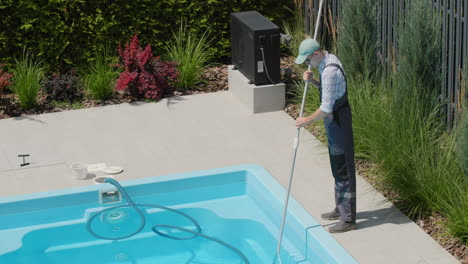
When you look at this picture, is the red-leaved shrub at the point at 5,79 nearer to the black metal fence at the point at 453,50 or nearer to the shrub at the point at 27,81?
the shrub at the point at 27,81

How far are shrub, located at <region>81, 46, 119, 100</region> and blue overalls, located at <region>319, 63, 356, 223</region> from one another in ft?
15.4

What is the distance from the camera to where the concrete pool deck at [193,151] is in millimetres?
7799

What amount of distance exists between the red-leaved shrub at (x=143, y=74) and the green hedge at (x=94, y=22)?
1.96 ft

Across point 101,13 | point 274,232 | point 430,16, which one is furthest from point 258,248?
point 101,13

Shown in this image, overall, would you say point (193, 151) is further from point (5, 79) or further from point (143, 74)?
point (5, 79)

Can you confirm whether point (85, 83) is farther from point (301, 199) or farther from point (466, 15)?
point (466, 15)

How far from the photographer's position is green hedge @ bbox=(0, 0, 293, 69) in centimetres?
1182

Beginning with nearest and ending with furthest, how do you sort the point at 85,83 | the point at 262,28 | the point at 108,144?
the point at 108,144 → the point at 262,28 → the point at 85,83

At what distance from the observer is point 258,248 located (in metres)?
8.28

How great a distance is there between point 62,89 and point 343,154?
5.15 metres

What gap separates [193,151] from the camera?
9.93 metres

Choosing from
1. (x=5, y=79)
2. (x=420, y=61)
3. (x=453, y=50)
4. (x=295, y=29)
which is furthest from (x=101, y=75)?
(x=453, y=50)

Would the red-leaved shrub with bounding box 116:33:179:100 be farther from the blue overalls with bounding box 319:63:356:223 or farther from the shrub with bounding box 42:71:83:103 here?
the blue overalls with bounding box 319:63:356:223

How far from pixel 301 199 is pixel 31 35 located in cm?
523
